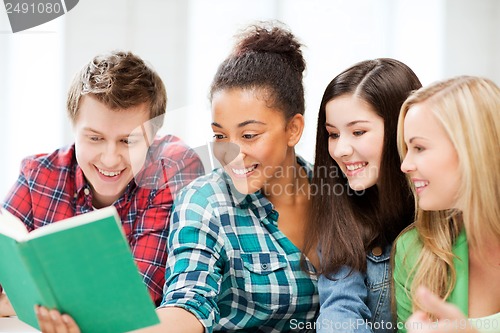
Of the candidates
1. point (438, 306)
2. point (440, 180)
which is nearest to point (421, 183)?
point (440, 180)

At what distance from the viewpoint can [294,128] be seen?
5.16 ft

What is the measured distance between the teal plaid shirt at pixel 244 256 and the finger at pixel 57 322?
0.38 m

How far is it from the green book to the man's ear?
645mm

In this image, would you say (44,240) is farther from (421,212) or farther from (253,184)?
(421,212)

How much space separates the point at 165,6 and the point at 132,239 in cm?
115

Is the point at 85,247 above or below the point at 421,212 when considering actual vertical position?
above

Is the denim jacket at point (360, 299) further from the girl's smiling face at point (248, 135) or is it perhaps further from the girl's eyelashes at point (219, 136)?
the girl's eyelashes at point (219, 136)

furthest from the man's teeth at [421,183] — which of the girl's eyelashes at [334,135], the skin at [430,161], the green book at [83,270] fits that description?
the green book at [83,270]

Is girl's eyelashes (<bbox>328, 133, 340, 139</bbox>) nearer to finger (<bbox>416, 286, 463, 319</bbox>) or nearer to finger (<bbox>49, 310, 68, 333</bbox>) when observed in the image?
finger (<bbox>416, 286, 463, 319</bbox>)

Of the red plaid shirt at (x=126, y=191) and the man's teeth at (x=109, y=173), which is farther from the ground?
the man's teeth at (x=109, y=173)

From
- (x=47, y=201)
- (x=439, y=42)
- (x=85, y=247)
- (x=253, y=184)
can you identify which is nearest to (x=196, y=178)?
(x=253, y=184)

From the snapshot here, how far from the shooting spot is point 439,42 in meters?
2.58

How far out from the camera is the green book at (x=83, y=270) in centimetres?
97

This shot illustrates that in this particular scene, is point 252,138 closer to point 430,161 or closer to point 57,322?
point 430,161
